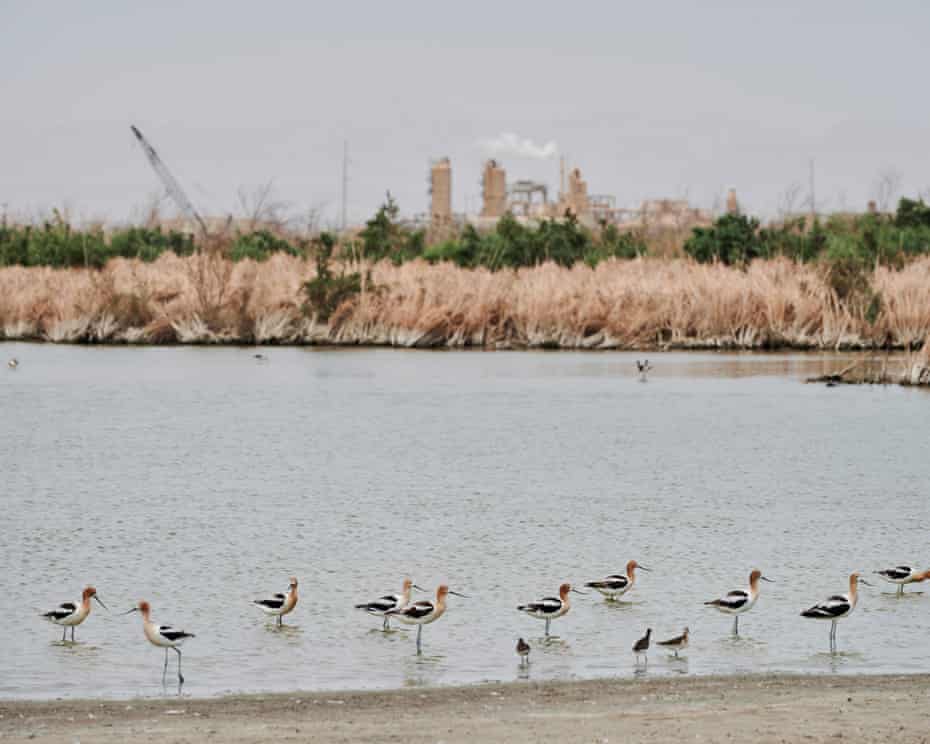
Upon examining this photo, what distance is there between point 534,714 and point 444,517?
906 centimetres

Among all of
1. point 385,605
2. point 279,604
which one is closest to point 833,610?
point 385,605

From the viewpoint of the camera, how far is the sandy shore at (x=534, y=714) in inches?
368

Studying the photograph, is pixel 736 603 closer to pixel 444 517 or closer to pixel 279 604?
pixel 279 604

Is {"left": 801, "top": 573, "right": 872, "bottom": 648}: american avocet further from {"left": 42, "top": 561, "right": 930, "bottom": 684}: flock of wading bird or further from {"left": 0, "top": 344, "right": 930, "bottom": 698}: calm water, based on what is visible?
{"left": 0, "top": 344, "right": 930, "bottom": 698}: calm water

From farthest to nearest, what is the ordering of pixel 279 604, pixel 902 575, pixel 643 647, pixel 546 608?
pixel 902 575, pixel 279 604, pixel 546 608, pixel 643 647

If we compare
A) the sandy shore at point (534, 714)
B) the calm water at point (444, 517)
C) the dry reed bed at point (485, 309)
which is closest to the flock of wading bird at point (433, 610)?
the calm water at point (444, 517)

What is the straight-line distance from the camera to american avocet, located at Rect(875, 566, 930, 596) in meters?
14.6

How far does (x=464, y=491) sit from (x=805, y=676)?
32.2ft

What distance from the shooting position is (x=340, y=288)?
44.9 metres

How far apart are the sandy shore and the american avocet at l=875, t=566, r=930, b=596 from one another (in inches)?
131

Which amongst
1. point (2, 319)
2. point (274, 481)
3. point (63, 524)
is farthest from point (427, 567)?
point (2, 319)

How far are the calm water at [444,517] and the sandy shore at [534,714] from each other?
69 centimetres

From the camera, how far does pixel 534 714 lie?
32.9ft

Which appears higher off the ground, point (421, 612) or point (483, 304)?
point (483, 304)
